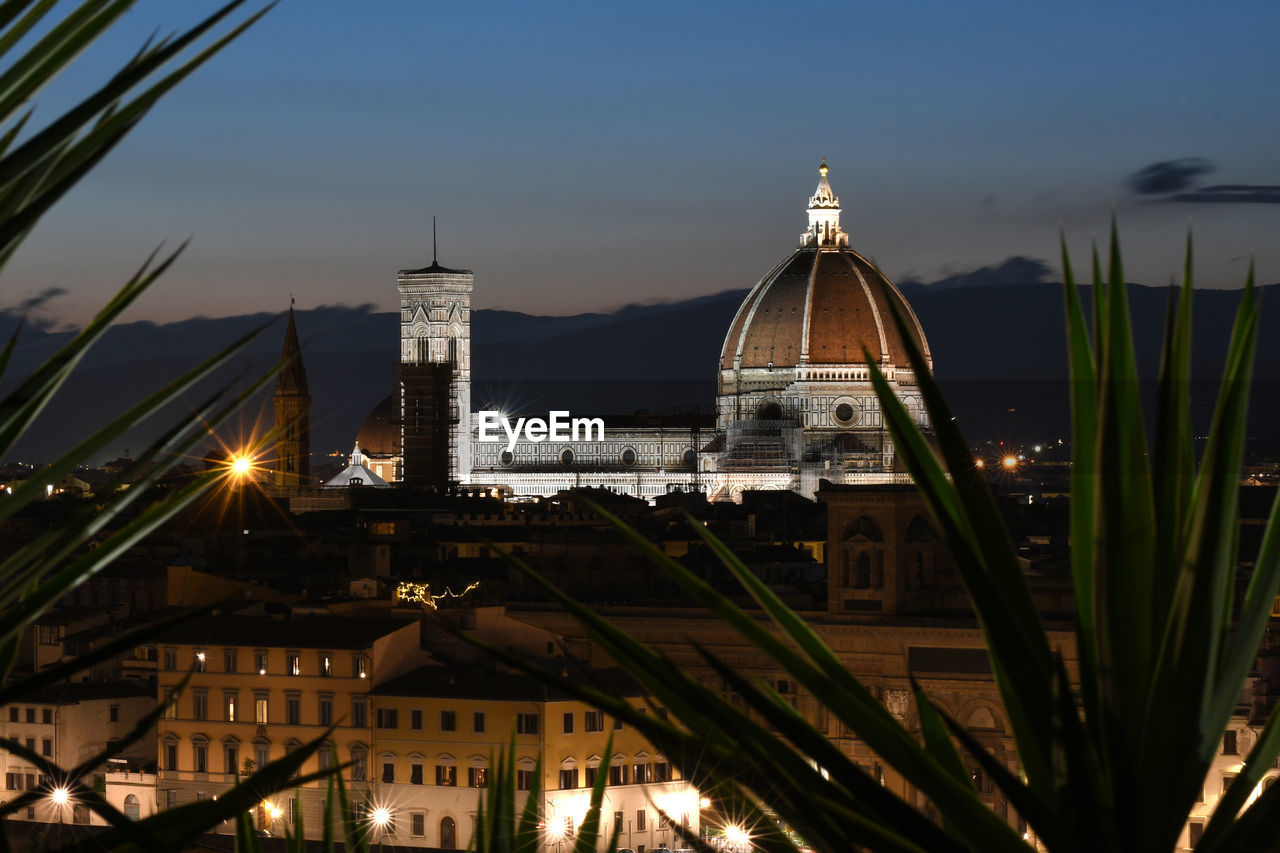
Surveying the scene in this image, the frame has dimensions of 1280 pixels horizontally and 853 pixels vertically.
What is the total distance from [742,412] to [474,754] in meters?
57.6

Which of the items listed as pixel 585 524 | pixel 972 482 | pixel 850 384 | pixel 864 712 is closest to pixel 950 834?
pixel 864 712

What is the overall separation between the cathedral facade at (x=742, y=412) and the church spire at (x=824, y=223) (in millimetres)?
593

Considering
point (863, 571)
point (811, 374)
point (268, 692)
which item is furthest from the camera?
point (811, 374)

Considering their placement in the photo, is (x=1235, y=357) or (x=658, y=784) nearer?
(x=1235, y=357)

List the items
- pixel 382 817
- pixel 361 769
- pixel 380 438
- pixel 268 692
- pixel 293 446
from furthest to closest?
pixel 380 438, pixel 293 446, pixel 268 692, pixel 361 769, pixel 382 817

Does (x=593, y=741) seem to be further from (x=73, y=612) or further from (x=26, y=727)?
(x=73, y=612)

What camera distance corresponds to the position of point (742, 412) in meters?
83.8

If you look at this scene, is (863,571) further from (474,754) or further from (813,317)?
(813,317)

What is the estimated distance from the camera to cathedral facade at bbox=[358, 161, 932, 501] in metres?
77.5

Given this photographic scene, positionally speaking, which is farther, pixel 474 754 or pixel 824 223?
pixel 824 223

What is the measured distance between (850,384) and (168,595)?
49.8 m

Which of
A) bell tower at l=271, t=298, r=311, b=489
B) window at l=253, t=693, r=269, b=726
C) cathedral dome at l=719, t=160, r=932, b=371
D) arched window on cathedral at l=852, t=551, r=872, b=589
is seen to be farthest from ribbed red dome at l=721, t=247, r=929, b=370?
window at l=253, t=693, r=269, b=726

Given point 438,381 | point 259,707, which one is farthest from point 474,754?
point 438,381

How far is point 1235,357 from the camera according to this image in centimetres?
212
